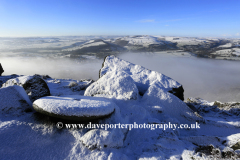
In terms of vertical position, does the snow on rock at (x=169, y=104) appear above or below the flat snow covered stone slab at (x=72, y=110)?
below

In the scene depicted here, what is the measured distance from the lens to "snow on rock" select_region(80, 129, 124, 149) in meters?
4.90

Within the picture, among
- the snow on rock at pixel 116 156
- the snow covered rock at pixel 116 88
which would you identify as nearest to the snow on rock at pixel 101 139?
the snow on rock at pixel 116 156

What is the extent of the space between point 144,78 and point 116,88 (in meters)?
3.77

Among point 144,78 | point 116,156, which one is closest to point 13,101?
point 116,156

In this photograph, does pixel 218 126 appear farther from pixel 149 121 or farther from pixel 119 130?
pixel 119 130

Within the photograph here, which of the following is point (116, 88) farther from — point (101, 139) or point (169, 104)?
point (101, 139)

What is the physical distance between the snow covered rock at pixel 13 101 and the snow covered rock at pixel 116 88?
409cm

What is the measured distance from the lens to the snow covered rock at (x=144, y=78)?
34.5 ft

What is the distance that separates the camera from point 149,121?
6.82 meters

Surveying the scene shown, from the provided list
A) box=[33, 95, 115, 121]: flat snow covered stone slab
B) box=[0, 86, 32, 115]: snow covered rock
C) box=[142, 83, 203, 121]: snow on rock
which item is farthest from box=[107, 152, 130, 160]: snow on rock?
box=[0, 86, 32, 115]: snow covered rock

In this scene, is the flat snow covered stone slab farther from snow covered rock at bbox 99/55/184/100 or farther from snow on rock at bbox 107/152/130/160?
snow covered rock at bbox 99/55/184/100

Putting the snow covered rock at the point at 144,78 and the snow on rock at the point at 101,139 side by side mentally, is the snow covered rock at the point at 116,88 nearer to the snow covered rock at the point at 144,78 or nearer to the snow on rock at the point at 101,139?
the snow covered rock at the point at 144,78

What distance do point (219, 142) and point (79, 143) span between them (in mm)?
6652

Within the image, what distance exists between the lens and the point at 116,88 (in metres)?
8.93
